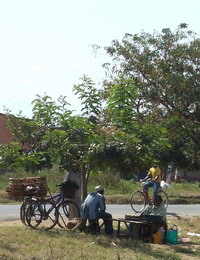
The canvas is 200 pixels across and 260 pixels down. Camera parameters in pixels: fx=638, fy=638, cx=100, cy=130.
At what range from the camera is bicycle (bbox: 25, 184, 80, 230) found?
15.7 meters

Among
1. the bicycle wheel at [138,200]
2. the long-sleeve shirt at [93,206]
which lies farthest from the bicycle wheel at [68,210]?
the bicycle wheel at [138,200]

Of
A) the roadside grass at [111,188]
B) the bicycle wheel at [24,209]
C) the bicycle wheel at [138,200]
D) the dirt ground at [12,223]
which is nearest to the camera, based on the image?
the bicycle wheel at [24,209]

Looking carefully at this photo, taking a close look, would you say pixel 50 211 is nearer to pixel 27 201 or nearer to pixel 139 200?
pixel 27 201

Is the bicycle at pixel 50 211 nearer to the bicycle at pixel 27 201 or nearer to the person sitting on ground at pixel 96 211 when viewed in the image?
the bicycle at pixel 27 201

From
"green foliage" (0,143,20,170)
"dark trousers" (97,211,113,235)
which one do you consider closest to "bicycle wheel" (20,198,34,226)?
"green foliage" (0,143,20,170)

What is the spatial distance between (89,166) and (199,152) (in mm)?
15567

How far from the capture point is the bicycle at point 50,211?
15.7 m

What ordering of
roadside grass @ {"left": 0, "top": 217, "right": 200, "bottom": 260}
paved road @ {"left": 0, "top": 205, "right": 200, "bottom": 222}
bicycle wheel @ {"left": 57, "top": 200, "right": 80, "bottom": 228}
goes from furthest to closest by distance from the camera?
paved road @ {"left": 0, "top": 205, "right": 200, "bottom": 222}, bicycle wheel @ {"left": 57, "top": 200, "right": 80, "bottom": 228}, roadside grass @ {"left": 0, "top": 217, "right": 200, "bottom": 260}

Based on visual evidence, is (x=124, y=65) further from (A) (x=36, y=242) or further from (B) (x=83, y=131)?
(A) (x=36, y=242)

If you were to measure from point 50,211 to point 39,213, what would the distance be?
1.00ft

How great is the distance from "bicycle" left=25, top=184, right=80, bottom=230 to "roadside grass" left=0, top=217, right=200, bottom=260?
0.41m

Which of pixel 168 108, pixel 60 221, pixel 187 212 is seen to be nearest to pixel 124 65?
pixel 168 108

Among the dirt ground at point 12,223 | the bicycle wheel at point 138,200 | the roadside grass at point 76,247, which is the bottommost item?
the roadside grass at point 76,247

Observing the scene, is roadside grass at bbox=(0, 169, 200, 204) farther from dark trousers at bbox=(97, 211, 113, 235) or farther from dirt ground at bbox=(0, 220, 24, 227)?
dark trousers at bbox=(97, 211, 113, 235)
